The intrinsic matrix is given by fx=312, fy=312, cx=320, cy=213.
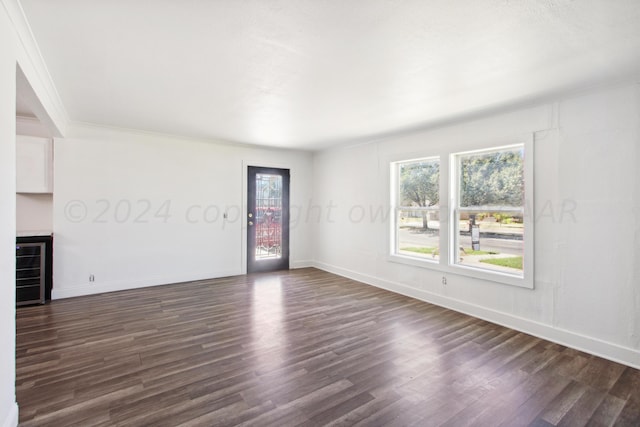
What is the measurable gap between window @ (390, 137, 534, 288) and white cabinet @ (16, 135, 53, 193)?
517 cm

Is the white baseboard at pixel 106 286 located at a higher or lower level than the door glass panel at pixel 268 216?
lower

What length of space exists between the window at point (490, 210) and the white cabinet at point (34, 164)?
578cm

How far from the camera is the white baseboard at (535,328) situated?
2.85m

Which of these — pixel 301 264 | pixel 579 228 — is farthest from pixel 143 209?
pixel 579 228

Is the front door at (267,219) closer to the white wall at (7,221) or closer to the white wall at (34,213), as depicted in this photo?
the white wall at (34,213)

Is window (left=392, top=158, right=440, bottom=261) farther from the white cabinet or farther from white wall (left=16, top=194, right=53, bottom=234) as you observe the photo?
white wall (left=16, top=194, right=53, bottom=234)

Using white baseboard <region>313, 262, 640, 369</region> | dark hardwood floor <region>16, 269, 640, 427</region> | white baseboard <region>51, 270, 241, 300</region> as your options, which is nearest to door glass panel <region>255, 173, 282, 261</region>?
white baseboard <region>51, 270, 241, 300</region>

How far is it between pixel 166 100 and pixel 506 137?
3945 mm

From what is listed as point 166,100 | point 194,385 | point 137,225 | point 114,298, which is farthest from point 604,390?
point 137,225

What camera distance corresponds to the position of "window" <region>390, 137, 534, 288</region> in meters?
3.64

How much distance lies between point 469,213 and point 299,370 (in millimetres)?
2981

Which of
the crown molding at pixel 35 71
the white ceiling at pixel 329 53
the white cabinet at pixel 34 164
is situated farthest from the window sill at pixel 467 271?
the white cabinet at pixel 34 164

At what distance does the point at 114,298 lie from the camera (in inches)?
181

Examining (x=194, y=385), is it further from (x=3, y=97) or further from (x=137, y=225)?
(x=137, y=225)
